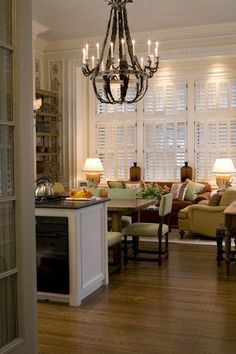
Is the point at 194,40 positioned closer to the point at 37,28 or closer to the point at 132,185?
the point at 37,28

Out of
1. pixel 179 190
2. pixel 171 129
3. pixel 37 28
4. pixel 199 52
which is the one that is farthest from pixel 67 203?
pixel 171 129

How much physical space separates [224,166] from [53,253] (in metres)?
5.40

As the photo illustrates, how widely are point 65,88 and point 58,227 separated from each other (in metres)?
5.68

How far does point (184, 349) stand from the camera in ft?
11.4

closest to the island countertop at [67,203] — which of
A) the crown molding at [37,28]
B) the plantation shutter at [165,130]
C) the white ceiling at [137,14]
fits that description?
the white ceiling at [137,14]

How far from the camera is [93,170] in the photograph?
9.70m

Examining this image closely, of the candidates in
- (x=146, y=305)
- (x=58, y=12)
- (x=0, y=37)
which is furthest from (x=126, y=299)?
(x=58, y=12)

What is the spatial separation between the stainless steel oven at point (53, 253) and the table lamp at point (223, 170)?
535cm

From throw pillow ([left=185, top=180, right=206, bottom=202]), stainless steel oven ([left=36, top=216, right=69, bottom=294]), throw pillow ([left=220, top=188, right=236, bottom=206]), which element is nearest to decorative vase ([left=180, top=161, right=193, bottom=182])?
throw pillow ([left=185, top=180, right=206, bottom=202])

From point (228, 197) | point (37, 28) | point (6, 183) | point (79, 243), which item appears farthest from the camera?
point (37, 28)

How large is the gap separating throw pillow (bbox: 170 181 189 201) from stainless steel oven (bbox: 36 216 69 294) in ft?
16.6

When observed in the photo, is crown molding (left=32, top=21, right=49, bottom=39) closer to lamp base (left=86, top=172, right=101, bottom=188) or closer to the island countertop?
lamp base (left=86, top=172, right=101, bottom=188)

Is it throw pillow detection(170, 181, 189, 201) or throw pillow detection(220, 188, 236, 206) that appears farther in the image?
throw pillow detection(170, 181, 189, 201)

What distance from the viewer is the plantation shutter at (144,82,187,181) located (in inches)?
402
